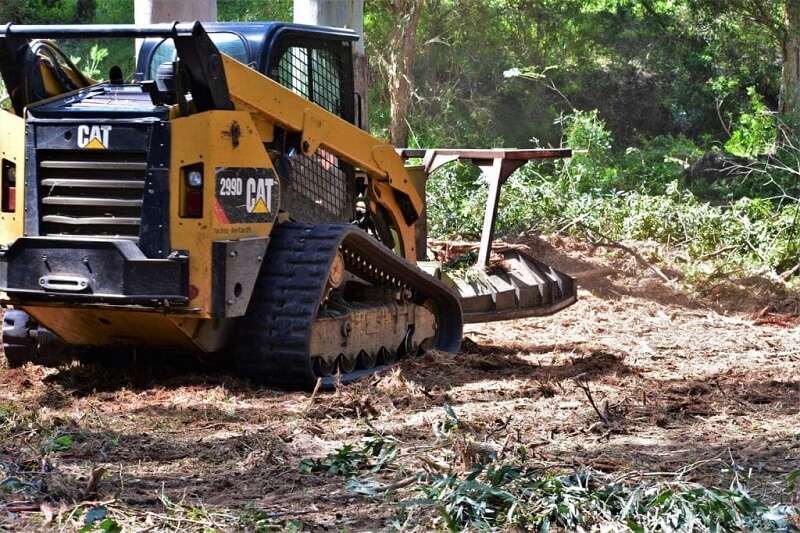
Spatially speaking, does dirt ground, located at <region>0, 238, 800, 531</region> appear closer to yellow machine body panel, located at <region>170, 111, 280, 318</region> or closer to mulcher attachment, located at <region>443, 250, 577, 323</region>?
mulcher attachment, located at <region>443, 250, 577, 323</region>

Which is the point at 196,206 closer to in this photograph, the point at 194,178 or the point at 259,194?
the point at 194,178

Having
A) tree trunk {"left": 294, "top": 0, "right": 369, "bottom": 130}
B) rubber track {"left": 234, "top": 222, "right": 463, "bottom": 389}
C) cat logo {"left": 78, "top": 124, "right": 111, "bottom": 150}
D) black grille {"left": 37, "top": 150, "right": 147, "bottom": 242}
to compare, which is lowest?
rubber track {"left": 234, "top": 222, "right": 463, "bottom": 389}

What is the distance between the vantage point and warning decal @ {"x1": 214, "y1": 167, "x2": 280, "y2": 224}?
6871 mm

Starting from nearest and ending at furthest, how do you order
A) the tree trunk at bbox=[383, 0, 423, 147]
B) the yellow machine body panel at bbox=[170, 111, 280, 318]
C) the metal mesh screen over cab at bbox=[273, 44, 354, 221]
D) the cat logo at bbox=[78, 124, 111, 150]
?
the yellow machine body panel at bbox=[170, 111, 280, 318] → the cat logo at bbox=[78, 124, 111, 150] → the metal mesh screen over cab at bbox=[273, 44, 354, 221] → the tree trunk at bbox=[383, 0, 423, 147]

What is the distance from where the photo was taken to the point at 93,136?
6.89m

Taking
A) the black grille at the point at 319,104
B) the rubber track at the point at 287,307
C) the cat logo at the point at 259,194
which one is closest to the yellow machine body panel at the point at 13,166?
the cat logo at the point at 259,194

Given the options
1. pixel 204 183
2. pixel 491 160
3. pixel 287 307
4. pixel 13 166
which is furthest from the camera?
pixel 491 160

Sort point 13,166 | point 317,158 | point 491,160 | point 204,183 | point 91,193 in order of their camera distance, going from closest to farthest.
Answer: point 204,183 → point 91,193 → point 13,166 → point 317,158 → point 491,160

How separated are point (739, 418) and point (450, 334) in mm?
2997

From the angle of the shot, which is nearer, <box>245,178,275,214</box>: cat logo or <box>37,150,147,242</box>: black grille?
<box>37,150,147,242</box>: black grille

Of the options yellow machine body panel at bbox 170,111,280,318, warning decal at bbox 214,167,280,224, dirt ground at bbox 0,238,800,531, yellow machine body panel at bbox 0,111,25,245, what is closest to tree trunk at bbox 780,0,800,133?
dirt ground at bbox 0,238,800,531

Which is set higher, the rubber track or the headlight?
the headlight

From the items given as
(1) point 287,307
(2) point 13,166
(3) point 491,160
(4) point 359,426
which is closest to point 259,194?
(1) point 287,307

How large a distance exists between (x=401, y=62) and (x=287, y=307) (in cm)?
1284
